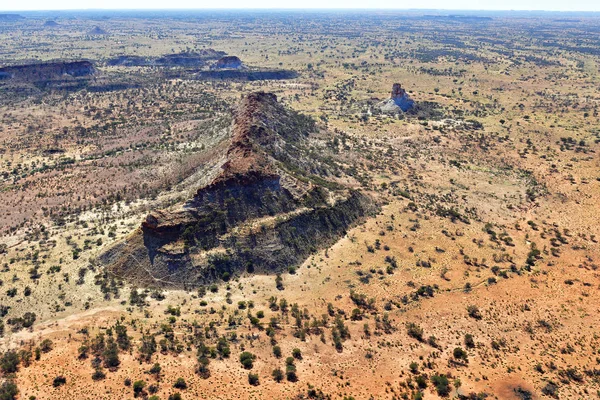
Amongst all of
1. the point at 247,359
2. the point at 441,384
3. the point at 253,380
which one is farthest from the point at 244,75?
the point at 441,384

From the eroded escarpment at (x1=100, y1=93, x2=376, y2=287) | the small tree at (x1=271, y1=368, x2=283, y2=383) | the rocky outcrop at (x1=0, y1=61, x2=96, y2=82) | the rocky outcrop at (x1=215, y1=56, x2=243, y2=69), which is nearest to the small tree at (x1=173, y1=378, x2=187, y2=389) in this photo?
the small tree at (x1=271, y1=368, x2=283, y2=383)

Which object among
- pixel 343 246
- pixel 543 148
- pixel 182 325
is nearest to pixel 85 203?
pixel 182 325

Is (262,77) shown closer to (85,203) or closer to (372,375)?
(85,203)

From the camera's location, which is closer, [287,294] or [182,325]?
[182,325]

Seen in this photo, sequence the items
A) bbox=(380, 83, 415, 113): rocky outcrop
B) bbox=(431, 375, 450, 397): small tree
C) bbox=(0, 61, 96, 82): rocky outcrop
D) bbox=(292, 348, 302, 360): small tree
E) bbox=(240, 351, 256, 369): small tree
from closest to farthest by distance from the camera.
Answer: bbox=(431, 375, 450, 397): small tree → bbox=(240, 351, 256, 369): small tree → bbox=(292, 348, 302, 360): small tree → bbox=(380, 83, 415, 113): rocky outcrop → bbox=(0, 61, 96, 82): rocky outcrop

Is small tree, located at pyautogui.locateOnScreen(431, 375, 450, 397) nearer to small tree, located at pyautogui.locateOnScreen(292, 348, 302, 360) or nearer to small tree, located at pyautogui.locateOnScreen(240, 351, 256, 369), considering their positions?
small tree, located at pyautogui.locateOnScreen(292, 348, 302, 360)

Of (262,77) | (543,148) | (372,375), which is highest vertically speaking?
(262,77)
